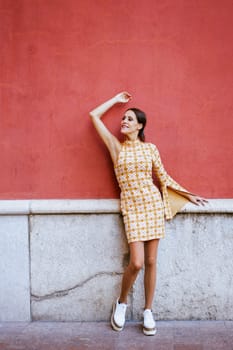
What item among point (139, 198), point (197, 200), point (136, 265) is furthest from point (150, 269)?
point (197, 200)

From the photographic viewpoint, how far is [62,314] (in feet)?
14.7

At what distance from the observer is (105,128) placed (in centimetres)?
437

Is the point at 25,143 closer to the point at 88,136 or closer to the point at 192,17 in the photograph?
the point at 88,136

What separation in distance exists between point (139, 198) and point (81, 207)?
585 mm

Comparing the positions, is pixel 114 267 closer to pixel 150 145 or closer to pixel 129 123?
pixel 150 145

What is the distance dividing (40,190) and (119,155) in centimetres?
88

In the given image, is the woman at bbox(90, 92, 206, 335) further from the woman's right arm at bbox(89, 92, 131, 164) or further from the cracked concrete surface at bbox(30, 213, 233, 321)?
the cracked concrete surface at bbox(30, 213, 233, 321)

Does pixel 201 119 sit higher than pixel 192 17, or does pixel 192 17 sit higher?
pixel 192 17

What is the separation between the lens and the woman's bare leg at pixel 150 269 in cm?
427

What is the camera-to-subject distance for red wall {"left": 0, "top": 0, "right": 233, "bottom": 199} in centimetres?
448

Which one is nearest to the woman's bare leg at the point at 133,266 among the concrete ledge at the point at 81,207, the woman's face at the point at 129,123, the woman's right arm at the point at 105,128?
the concrete ledge at the point at 81,207

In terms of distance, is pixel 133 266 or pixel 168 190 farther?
pixel 168 190

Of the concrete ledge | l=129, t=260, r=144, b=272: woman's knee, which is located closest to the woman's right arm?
the concrete ledge

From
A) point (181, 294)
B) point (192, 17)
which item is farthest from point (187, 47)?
point (181, 294)
